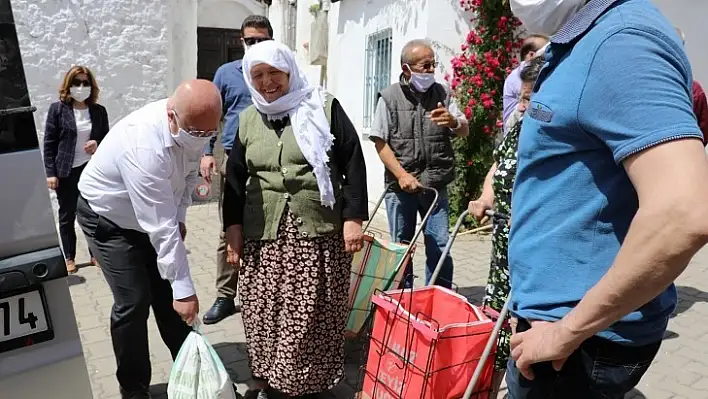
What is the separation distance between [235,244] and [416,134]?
1657 mm

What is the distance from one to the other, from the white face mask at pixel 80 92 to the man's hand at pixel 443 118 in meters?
3.30

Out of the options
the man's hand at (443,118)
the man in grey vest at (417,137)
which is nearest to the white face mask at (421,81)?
the man in grey vest at (417,137)

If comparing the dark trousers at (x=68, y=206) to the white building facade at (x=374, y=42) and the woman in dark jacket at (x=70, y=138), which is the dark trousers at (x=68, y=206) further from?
the white building facade at (x=374, y=42)

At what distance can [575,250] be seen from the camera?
1.41m

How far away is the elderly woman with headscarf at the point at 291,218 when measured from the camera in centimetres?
298

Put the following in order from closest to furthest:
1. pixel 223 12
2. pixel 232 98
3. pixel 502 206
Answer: pixel 502 206 < pixel 232 98 < pixel 223 12

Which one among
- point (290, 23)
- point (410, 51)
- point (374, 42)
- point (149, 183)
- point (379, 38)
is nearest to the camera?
point (149, 183)

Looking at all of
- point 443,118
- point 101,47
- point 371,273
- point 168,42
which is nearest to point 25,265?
point 371,273

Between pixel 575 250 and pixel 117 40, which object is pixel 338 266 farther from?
pixel 117 40

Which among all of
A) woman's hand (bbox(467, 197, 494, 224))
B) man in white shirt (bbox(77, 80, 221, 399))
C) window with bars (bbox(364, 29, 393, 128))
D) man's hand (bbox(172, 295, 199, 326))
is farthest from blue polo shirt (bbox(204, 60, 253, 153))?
window with bars (bbox(364, 29, 393, 128))

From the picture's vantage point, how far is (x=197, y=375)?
8.75 ft

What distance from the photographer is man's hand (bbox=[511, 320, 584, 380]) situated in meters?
1.35

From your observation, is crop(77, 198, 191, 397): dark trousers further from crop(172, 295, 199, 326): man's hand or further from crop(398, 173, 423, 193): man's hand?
crop(398, 173, 423, 193): man's hand

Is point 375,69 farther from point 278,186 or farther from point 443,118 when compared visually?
point 278,186
